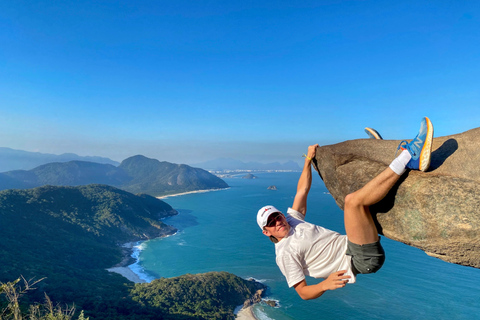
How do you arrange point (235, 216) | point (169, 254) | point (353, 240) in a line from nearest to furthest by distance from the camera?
point (353, 240)
point (169, 254)
point (235, 216)

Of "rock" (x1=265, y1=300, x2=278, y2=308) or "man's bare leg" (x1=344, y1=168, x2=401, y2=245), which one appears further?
"rock" (x1=265, y1=300, x2=278, y2=308)

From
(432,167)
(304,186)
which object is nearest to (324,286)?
(304,186)

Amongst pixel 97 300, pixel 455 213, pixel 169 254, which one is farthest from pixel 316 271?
pixel 169 254

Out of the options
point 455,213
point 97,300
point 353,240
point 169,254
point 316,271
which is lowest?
point 169,254

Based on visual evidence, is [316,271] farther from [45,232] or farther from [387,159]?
[45,232]

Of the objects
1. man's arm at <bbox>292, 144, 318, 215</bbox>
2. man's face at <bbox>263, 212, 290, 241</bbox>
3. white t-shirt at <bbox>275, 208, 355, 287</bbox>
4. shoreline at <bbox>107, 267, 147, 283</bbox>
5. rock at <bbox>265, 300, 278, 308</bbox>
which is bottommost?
shoreline at <bbox>107, 267, 147, 283</bbox>

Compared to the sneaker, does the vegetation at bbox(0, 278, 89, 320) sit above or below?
below

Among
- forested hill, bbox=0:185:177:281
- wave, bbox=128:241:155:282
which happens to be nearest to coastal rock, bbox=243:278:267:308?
wave, bbox=128:241:155:282

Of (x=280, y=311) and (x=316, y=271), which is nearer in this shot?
(x=316, y=271)

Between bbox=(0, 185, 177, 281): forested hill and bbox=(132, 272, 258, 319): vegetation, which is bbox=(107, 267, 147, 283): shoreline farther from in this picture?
bbox=(132, 272, 258, 319): vegetation
